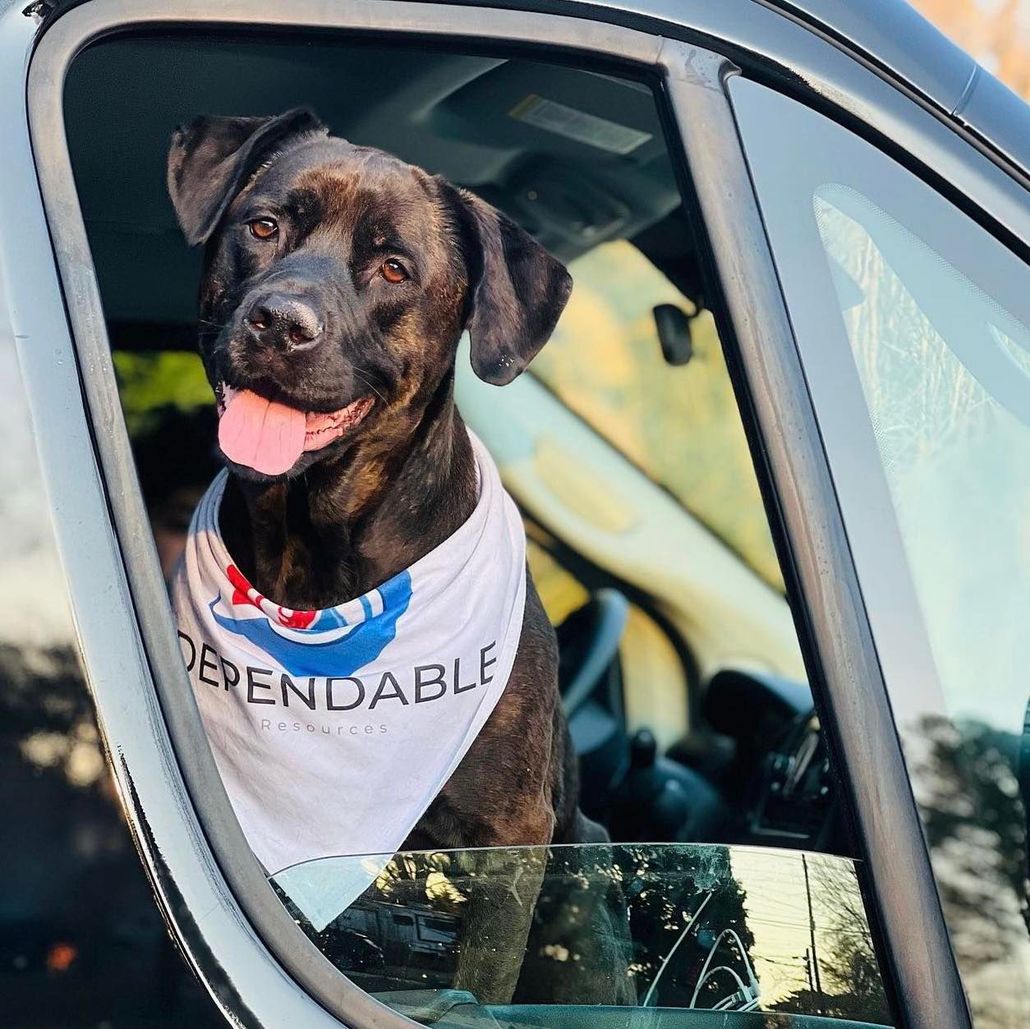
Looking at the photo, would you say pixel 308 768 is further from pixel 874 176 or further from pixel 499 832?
pixel 874 176

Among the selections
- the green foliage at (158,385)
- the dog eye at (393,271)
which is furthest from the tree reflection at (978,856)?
the green foliage at (158,385)

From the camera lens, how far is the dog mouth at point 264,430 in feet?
5.78

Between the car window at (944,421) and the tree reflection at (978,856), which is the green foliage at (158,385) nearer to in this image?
the car window at (944,421)

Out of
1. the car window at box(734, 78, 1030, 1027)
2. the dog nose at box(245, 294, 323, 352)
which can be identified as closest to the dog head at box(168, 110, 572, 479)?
the dog nose at box(245, 294, 323, 352)

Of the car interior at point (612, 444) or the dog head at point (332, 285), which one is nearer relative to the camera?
the dog head at point (332, 285)

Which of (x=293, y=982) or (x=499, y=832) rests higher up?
(x=293, y=982)

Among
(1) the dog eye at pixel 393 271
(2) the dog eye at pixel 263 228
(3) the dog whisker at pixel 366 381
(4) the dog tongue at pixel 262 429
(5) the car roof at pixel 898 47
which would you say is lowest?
(4) the dog tongue at pixel 262 429

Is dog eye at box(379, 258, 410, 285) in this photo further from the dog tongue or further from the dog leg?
the dog leg

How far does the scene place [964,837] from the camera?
1.09 meters

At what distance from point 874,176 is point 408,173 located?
3.52 ft

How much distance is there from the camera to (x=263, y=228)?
1969mm

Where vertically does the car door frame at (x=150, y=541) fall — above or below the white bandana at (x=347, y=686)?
above

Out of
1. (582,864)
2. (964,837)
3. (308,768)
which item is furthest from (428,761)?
(964,837)

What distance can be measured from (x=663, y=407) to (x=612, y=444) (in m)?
0.14
